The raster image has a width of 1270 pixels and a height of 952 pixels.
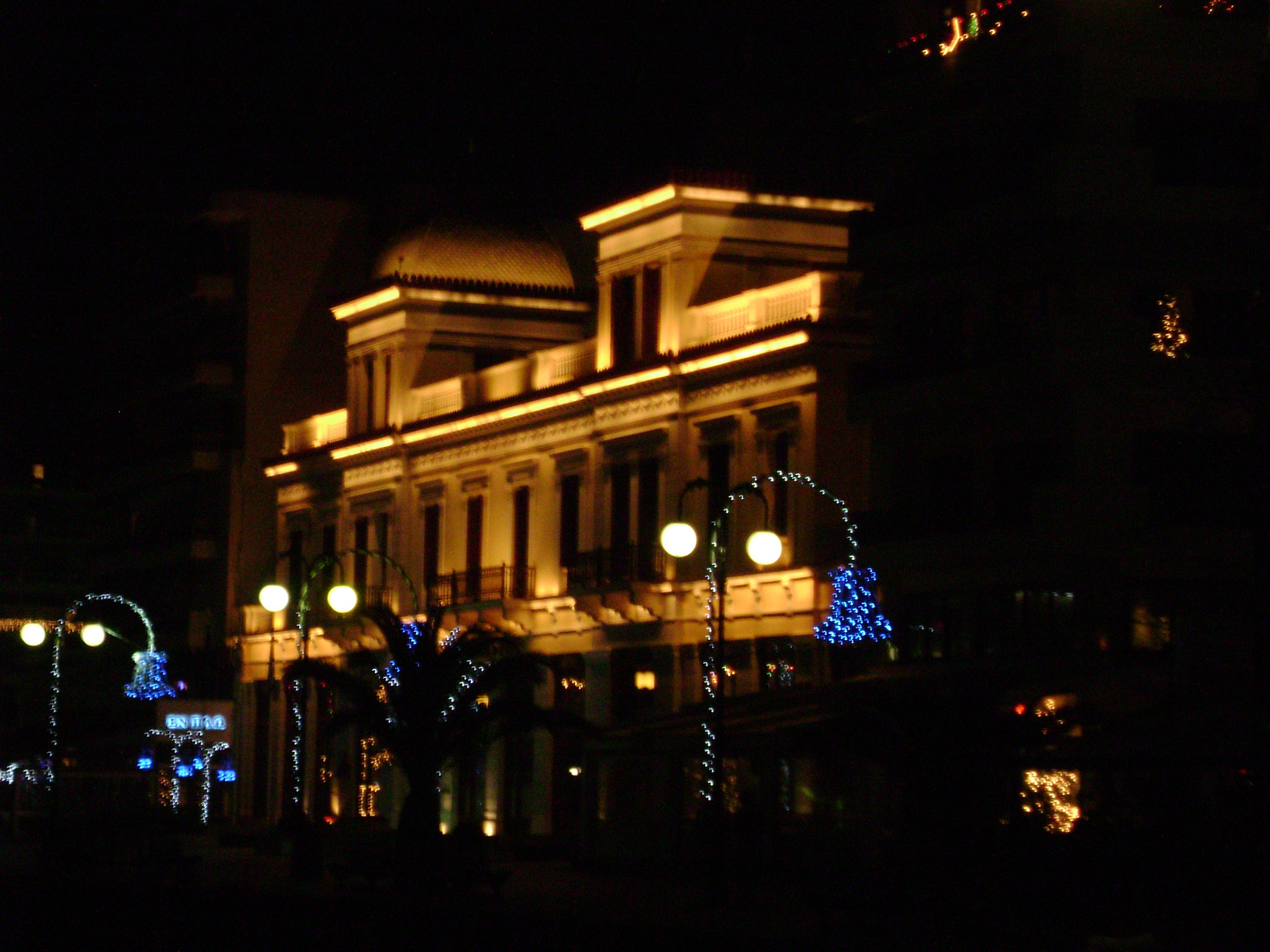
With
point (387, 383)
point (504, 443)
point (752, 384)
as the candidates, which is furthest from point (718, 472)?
point (387, 383)

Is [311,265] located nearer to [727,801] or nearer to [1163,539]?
[727,801]

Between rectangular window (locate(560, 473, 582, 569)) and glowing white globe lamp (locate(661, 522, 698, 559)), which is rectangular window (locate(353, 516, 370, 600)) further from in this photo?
glowing white globe lamp (locate(661, 522, 698, 559))

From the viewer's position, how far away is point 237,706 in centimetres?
7069

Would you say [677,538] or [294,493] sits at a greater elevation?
[294,493]

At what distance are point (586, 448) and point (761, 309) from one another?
7.17 m

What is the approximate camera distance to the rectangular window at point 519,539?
56.3 meters

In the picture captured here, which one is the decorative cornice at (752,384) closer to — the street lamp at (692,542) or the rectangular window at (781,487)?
the rectangular window at (781,487)

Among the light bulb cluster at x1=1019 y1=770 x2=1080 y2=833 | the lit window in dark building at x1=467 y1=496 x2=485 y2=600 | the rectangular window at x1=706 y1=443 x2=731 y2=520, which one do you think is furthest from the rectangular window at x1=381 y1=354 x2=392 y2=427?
the light bulb cluster at x1=1019 y1=770 x2=1080 y2=833

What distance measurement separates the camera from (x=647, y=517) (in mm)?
52000

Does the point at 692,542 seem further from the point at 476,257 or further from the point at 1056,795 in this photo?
the point at 476,257

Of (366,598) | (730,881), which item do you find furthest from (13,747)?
(730,881)

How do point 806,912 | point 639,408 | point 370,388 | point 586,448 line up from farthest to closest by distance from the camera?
point 370,388, point 586,448, point 639,408, point 806,912

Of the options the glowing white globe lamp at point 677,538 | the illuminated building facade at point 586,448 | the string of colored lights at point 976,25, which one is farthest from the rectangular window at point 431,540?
the glowing white globe lamp at point 677,538

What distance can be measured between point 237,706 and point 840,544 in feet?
94.8
